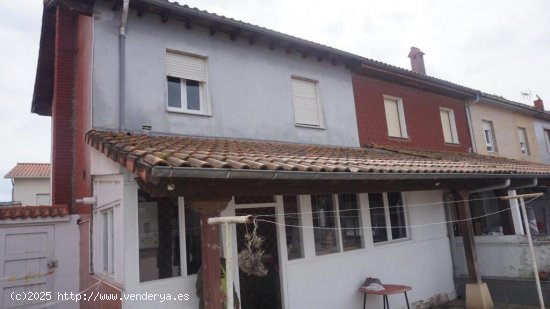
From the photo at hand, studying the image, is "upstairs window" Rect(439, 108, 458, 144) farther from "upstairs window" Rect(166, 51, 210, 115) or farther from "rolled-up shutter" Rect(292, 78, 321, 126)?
"upstairs window" Rect(166, 51, 210, 115)

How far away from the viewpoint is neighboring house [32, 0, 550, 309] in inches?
209

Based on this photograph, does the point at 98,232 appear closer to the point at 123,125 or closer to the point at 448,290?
the point at 123,125

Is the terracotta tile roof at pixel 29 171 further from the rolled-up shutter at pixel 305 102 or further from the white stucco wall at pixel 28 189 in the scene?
the rolled-up shutter at pixel 305 102

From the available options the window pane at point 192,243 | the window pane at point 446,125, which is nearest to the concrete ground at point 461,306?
the window pane at point 446,125

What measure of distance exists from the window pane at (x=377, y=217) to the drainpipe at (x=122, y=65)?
19.5 ft

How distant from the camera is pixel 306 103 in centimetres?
1022

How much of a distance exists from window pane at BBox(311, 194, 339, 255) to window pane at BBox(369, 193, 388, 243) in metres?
1.38

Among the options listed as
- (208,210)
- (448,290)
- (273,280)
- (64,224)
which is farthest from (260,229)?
(448,290)

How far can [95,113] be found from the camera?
6875 millimetres

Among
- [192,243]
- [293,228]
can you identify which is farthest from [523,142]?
[192,243]

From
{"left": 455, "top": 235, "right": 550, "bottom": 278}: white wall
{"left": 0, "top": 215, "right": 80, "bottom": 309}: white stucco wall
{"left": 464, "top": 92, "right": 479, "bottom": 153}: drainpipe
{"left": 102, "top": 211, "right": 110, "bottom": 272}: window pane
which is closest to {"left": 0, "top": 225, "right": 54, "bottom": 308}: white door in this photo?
{"left": 0, "top": 215, "right": 80, "bottom": 309}: white stucco wall

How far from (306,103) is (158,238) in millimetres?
5696

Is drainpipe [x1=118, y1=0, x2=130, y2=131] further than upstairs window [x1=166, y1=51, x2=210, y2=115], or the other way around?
upstairs window [x1=166, y1=51, x2=210, y2=115]

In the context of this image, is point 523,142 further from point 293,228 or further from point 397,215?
point 293,228
